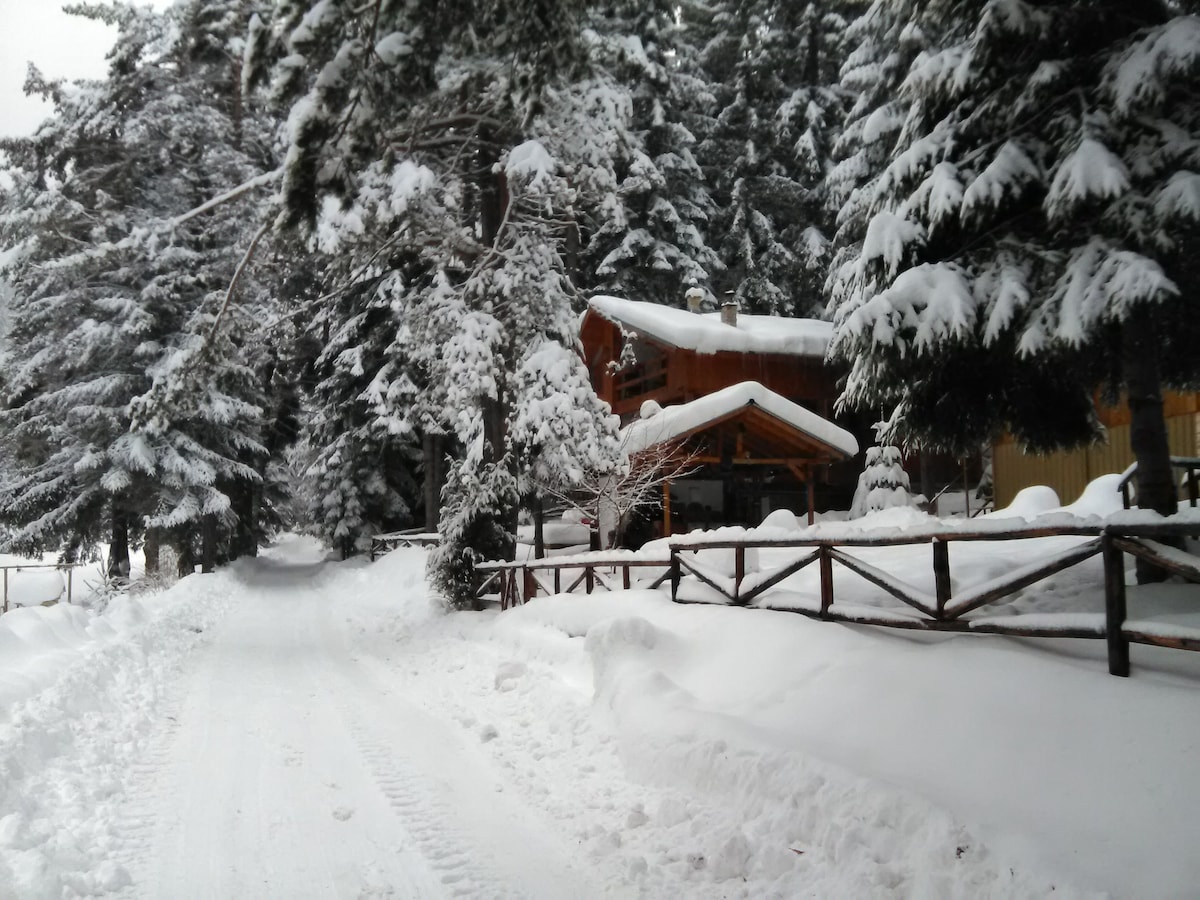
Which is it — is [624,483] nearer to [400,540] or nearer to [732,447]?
[732,447]

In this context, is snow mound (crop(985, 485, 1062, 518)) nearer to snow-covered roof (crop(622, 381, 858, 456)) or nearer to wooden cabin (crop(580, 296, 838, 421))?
snow-covered roof (crop(622, 381, 858, 456))

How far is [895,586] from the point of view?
6.04 metres

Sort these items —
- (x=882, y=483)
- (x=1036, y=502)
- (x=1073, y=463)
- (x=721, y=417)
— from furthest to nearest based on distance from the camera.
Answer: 1. (x=882, y=483)
2. (x=721, y=417)
3. (x=1073, y=463)
4. (x=1036, y=502)

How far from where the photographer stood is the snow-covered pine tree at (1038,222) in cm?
528

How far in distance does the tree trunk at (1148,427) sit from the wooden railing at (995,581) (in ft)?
1.47

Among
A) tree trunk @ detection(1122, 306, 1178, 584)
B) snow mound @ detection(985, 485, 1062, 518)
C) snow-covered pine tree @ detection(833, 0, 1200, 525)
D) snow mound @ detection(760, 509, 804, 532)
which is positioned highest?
snow-covered pine tree @ detection(833, 0, 1200, 525)

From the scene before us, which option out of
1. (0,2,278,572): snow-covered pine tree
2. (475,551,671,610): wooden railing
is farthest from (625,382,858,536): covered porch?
(0,2,278,572): snow-covered pine tree

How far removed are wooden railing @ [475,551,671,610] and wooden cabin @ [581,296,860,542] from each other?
202 inches

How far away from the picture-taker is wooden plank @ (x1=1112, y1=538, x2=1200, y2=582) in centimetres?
427

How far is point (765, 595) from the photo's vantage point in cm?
778

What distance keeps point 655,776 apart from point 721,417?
1432cm

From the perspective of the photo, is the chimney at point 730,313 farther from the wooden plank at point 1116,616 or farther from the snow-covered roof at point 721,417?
the wooden plank at point 1116,616

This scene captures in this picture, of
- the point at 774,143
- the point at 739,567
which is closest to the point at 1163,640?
the point at 739,567

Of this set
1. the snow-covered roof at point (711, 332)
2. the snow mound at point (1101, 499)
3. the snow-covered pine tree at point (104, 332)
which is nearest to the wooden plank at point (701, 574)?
the snow mound at point (1101, 499)
